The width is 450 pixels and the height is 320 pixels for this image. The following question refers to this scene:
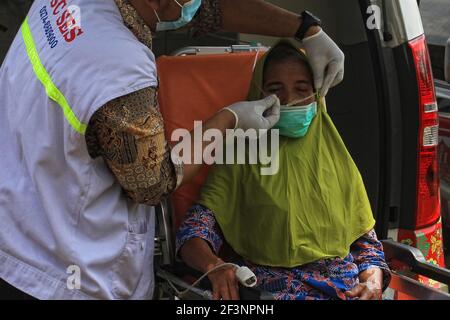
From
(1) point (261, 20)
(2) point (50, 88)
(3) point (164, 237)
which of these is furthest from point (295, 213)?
(2) point (50, 88)

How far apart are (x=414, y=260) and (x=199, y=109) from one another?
0.99m

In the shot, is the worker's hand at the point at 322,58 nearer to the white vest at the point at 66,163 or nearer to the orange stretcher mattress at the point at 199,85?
the orange stretcher mattress at the point at 199,85

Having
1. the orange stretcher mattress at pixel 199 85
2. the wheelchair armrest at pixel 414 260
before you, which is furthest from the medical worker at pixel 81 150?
the wheelchair armrest at pixel 414 260

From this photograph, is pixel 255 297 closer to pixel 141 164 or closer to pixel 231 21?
pixel 141 164

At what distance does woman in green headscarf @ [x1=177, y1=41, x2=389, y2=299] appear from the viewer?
2256 mm

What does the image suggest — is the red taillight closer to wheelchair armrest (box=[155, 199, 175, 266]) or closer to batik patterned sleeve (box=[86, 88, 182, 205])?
wheelchair armrest (box=[155, 199, 175, 266])

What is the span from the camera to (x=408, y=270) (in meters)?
2.48

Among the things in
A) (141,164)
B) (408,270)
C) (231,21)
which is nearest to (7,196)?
(141,164)

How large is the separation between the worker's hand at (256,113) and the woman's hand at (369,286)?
2.02ft

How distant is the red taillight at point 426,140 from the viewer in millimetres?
2725

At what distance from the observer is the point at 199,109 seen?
8.63 ft

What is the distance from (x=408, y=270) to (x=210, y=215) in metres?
0.78

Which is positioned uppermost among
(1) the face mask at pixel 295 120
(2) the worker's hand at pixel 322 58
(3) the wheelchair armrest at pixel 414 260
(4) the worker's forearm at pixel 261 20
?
(4) the worker's forearm at pixel 261 20

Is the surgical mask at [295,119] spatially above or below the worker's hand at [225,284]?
above
